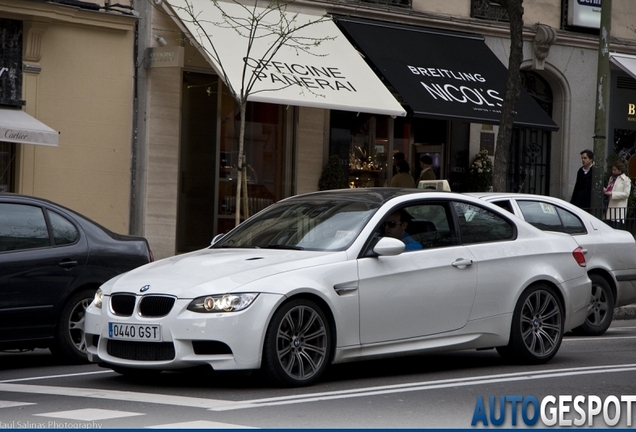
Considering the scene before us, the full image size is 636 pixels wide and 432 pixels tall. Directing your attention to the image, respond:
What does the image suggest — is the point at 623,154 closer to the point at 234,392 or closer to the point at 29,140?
the point at 29,140

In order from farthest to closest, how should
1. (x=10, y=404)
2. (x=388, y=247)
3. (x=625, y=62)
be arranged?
(x=625, y=62), (x=388, y=247), (x=10, y=404)

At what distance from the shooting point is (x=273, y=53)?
1805 centimetres

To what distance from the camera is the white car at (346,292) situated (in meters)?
8.30

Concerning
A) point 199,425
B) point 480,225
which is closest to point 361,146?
point 480,225

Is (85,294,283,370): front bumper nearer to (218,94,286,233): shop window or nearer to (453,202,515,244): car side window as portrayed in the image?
(453,202,515,244): car side window

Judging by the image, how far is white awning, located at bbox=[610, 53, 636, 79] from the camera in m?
25.2

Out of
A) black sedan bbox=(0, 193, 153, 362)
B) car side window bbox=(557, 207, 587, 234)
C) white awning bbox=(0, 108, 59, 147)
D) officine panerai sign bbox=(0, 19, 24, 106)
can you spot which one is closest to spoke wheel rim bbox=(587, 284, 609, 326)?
car side window bbox=(557, 207, 587, 234)

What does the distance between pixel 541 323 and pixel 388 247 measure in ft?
6.70

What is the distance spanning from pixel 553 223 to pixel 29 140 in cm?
769

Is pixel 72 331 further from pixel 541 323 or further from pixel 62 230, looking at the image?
pixel 541 323

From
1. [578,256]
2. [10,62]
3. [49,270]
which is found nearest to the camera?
[49,270]

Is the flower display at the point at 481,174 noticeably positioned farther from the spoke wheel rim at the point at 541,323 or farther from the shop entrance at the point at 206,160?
the spoke wheel rim at the point at 541,323

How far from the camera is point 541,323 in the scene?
10250mm

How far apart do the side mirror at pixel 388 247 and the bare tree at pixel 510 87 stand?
34.0ft
